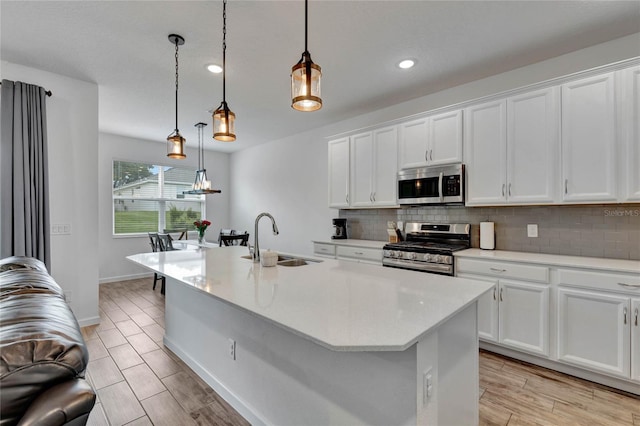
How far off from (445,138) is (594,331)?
208 centimetres

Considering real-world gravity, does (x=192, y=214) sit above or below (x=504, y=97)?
below

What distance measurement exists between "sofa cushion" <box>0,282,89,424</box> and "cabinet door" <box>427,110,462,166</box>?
128 inches

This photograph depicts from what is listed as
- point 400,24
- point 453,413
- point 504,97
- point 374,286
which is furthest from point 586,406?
point 400,24

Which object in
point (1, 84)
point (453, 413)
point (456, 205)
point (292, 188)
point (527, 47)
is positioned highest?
point (527, 47)

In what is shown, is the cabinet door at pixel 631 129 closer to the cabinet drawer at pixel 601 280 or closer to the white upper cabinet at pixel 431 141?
the cabinet drawer at pixel 601 280

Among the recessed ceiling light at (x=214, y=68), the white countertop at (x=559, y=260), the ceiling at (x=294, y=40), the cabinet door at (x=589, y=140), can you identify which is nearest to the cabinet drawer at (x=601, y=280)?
the white countertop at (x=559, y=260)

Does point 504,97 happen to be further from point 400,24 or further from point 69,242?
point 69,242

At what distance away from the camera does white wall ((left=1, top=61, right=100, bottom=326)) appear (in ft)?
10.7

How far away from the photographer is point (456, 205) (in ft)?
10.7

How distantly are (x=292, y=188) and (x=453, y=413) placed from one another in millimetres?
4478

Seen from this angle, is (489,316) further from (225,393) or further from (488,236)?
(225,393)

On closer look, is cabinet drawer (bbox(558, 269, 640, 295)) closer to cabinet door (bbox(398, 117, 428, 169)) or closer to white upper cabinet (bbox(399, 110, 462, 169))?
white upper cabinet (bbox(399, 110, 462, 169))

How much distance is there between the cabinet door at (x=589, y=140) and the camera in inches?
91.5

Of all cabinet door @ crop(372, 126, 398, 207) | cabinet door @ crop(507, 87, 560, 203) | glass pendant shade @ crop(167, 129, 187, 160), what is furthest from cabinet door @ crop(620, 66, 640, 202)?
glass pendant shade @ crop(167, 129, 187, 160)
